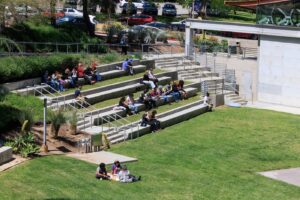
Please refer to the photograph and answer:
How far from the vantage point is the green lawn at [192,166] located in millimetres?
19672

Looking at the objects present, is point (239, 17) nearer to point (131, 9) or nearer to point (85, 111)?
point (131, 9)

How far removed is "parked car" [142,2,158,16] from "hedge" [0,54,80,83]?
107 ft

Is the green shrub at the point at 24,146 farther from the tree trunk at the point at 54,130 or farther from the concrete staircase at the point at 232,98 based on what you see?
the concrete staircase at the point at 232,98

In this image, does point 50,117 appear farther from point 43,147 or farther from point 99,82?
point 99,82

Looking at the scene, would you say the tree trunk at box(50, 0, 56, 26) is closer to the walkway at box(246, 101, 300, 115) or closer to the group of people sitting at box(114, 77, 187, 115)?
the group of people sitting at box(114, 77, 187, 115)

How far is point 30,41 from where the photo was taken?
36.8 meters

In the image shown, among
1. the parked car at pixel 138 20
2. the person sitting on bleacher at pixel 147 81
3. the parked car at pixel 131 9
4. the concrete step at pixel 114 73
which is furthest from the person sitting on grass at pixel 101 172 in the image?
the parked car at pixel 131 9

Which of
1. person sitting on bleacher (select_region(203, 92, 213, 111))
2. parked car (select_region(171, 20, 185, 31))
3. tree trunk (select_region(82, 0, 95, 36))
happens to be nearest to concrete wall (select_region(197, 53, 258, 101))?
person sitting on bleacher (select_region(203, 92, 213, 111))

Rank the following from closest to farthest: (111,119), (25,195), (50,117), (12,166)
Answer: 1. (25,195)
2. (12,166)
3. (50,117)
4. (111,119)

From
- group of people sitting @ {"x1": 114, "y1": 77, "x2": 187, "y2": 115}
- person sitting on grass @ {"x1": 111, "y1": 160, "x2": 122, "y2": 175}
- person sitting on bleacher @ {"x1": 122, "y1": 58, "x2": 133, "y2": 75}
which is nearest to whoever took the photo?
person sitting on grass @ {"x1": 111, "y1": 160, "x2": 122, "y2": 175}

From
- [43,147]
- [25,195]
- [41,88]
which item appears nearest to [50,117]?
[43,147]

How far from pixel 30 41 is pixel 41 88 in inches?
275

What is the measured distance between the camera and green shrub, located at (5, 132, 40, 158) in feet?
73.5

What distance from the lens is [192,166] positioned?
2486 cm
